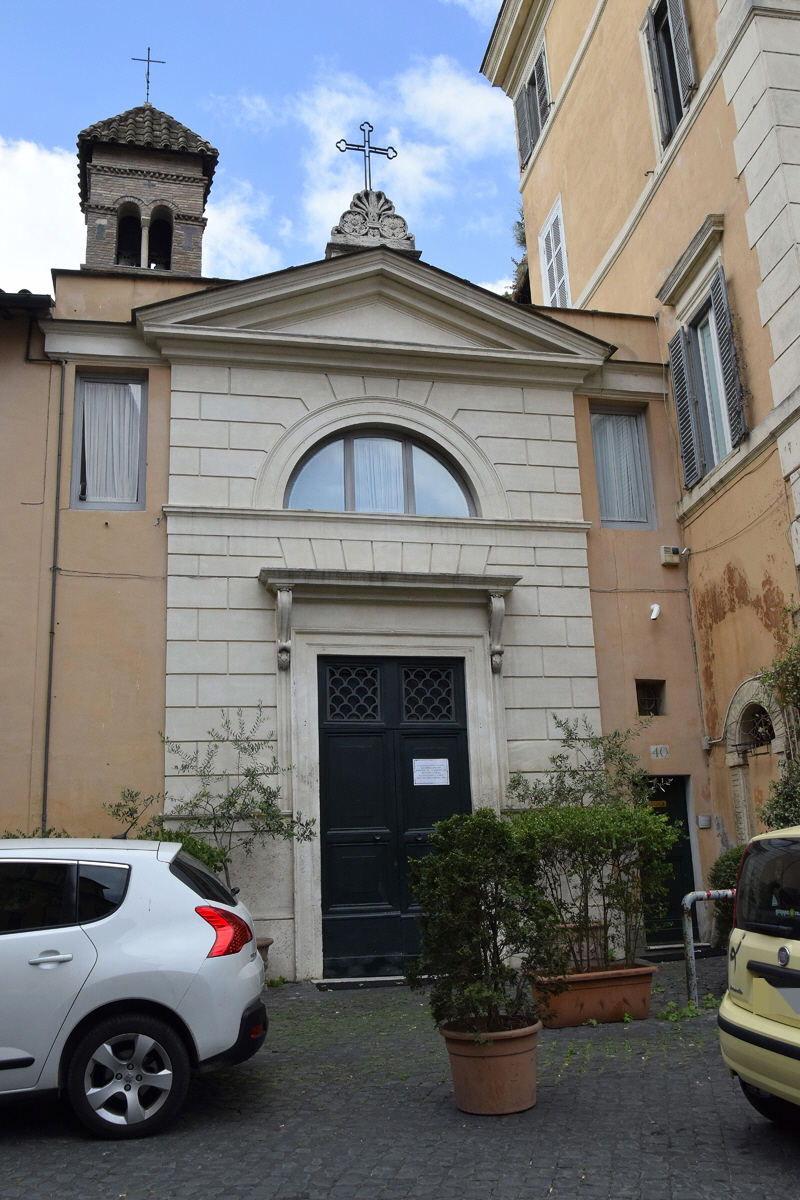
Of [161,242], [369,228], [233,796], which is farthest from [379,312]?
[161,242]

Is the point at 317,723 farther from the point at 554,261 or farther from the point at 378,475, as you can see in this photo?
the point at 554,261

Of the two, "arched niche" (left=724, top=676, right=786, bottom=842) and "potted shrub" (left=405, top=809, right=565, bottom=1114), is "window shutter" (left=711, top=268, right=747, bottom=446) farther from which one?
"potted shrub" (left=405, top=809, right=565, bottom=1114)

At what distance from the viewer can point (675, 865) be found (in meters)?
11.4

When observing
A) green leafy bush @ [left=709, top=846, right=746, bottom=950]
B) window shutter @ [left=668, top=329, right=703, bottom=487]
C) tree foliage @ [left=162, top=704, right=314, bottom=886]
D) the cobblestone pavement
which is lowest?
the cobblestone pavement

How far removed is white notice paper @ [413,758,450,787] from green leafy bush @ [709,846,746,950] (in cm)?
284

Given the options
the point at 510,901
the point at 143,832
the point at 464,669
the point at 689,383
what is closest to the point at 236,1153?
the point at 510,901

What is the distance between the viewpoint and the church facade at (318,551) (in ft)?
33.8

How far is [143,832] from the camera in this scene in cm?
988

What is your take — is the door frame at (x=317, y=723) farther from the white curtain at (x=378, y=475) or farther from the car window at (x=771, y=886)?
the car window at (x=771, y=886)

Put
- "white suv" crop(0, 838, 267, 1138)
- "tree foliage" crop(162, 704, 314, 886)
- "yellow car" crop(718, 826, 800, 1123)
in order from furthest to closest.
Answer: "tree foliage" crop(162, 704, 314, 886), "white suv" crop(0, 838, 267, 1138), "yellow car" crop(718, 826, 800, 1123)

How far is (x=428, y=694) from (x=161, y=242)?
12.6 m

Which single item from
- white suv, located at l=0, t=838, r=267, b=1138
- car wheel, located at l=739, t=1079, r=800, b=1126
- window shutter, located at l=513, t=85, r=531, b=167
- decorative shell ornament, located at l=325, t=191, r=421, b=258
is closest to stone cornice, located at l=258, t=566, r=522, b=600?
decorative shell ornament, located at l=325, t=191, r=421, b=258

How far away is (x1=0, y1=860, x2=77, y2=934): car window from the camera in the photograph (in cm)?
537

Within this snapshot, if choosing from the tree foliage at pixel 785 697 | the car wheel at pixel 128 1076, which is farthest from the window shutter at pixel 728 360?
the car wheel at pixel 128 1076
